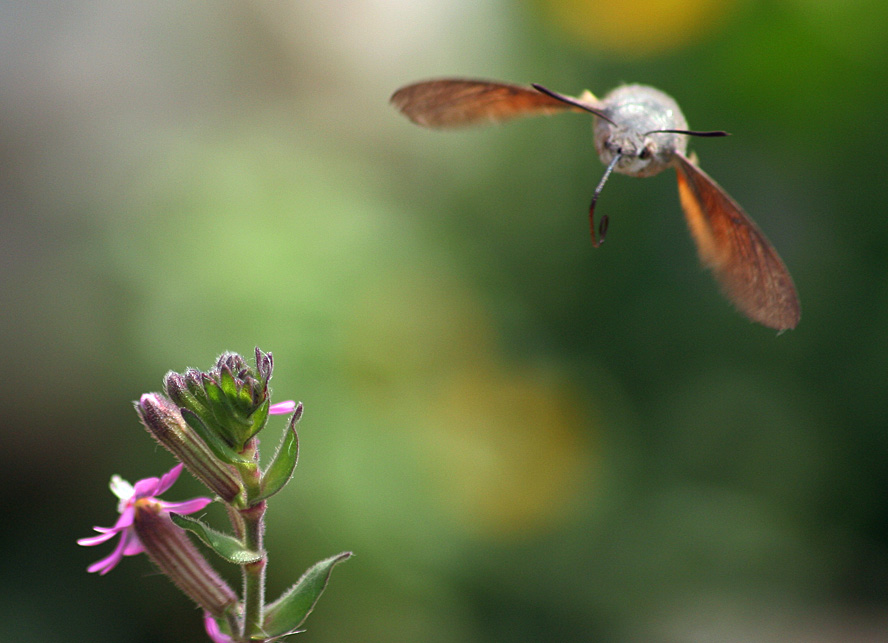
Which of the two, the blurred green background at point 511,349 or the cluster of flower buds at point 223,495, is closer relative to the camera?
the cluster of flower buds at point 223,495

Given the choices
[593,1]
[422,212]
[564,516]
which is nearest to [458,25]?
[593,1]

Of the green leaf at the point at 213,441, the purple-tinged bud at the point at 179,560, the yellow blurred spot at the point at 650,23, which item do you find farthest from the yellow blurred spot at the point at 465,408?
the green leaf at the point at 213,441

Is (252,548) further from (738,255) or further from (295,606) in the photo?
(738,255)

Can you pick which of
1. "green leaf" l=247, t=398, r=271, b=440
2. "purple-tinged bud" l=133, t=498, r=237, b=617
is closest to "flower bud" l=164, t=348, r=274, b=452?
"green leaf" l=247, t=398, r=271, b=440

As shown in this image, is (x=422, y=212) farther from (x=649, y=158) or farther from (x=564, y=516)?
(x=649, y=158)

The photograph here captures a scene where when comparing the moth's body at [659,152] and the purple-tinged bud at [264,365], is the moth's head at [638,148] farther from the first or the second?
the purple-tinged bud at [264,365]

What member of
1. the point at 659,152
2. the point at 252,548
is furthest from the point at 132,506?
the point at 659,152
